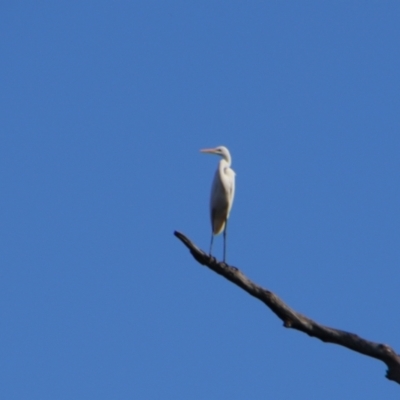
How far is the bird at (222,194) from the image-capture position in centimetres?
1658

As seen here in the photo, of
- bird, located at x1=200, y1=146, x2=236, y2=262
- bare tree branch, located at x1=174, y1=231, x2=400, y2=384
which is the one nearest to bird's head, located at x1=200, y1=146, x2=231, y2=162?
bird, located at x1=200, y1=146, x2=236, y2=262

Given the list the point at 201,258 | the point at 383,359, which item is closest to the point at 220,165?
the point at 201,258

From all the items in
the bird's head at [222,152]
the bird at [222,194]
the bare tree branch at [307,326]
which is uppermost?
the bird's head at [222,152]

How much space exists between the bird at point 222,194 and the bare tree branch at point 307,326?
498cm

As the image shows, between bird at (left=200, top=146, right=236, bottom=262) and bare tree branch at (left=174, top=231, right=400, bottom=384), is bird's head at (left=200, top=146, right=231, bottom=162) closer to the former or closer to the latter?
bird at (left=200, top=146, right=236, bottom=262)

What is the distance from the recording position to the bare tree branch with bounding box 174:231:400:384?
10828mm

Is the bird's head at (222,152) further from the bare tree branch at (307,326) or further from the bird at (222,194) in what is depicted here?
the bare tree branch at (307,326)

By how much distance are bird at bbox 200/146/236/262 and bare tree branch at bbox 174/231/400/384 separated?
16.4 ft

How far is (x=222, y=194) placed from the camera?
16562mm

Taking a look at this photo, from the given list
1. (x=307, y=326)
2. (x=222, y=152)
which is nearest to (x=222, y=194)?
(x=222, y=152)

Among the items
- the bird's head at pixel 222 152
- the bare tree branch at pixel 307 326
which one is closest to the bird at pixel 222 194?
the bird's head at pixel 222 152

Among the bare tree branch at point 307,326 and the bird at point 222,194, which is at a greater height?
the bird at point 222,194

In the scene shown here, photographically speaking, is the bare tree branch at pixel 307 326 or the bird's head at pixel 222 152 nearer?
the bare tree branch at pixel 307 326

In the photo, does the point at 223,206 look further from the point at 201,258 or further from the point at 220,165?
the point at 201,258
